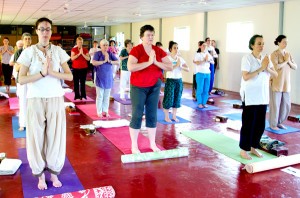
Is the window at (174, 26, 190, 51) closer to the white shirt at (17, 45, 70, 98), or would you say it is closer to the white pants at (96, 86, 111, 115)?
the white pants at (96, 86, 111, 115)

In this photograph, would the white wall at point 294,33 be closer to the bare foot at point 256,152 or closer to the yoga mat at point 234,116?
the yoga mat at point 234,116

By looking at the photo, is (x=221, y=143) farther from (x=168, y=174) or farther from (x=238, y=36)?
(x=238, y=36)

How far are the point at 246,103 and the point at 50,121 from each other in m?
2.23

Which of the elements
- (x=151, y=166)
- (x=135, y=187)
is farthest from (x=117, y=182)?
(x=151, y=166)

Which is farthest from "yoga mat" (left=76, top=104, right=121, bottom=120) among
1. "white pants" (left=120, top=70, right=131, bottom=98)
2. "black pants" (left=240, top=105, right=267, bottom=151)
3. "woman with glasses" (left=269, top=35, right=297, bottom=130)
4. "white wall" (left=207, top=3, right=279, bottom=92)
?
"white wall" (left=207, top=3, right=279, bottom=92)

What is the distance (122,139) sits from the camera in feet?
16.3

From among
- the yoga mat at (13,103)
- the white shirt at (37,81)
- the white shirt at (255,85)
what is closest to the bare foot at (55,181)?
the white shirt at (37,81)

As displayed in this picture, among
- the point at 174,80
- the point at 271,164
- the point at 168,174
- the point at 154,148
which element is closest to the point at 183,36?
the point at 174,80

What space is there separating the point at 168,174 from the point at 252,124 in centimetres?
120

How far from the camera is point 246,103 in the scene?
3963mm

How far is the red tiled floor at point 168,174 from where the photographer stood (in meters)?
3.22

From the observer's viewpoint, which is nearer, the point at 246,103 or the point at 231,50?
the point at 246,103

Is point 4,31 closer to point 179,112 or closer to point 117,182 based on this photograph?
point 179,112

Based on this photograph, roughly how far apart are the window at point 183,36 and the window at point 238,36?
8.12 ft
